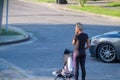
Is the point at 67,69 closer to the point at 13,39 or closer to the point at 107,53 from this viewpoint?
the point at 107,53

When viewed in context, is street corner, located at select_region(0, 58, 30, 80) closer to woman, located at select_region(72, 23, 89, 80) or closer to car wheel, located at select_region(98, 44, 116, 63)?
woman, located at select_region(72, 23, 89, 80)

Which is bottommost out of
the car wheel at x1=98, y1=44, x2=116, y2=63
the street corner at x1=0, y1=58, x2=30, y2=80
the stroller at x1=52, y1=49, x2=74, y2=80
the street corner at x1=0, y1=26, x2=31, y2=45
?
the street corner at x1=0, y1=26, x2=31, y2=45

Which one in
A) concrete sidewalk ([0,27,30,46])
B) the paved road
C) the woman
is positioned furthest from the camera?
concrete sidewalk ([0,27,30,46])

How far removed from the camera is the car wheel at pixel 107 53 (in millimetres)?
15556

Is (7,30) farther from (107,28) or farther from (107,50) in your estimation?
(107,50)

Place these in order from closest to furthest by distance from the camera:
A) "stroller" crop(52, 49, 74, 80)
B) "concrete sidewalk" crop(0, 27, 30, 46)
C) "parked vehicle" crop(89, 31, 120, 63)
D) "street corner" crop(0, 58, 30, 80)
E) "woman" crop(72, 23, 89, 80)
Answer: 1. "stroller" crop(52, 49, 74, 80)
2. "woman" crop(72, 23, 89, 80)
3. "street corner" crop(0, 58, 30, 80)
4. "parked vehicle" crop(89, 31, 120, 63)
5. "concrete sidewalk" crop(0, 27, 30, 46)

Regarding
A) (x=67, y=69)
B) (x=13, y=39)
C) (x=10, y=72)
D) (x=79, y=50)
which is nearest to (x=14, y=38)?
(x=13, y=39)

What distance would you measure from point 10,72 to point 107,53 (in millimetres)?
3461

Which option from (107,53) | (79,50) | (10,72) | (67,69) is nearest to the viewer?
(67,69)

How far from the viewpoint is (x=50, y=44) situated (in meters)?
20.4

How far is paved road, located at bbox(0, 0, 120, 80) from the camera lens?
47.2ft

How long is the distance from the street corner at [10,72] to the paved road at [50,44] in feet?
0.92

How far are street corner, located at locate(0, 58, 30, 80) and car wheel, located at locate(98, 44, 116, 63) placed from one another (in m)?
2.81

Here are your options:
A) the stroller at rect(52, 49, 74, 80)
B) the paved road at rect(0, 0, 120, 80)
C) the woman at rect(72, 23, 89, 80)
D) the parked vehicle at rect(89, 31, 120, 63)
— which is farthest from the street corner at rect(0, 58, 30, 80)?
the parked vehicle at rect(89, 31, 120, 63)
